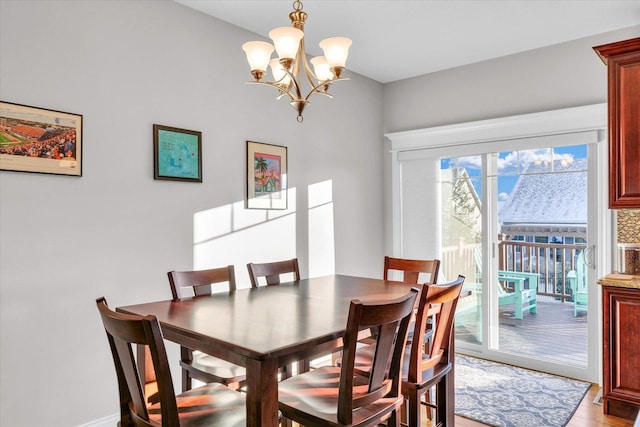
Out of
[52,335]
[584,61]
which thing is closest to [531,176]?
[584,61]

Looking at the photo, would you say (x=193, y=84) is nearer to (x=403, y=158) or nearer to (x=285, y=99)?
(x=285, y=99)

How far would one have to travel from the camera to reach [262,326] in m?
1.74

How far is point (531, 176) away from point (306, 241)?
6.74 feet

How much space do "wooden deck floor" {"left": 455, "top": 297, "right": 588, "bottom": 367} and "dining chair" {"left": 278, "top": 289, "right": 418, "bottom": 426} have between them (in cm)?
252

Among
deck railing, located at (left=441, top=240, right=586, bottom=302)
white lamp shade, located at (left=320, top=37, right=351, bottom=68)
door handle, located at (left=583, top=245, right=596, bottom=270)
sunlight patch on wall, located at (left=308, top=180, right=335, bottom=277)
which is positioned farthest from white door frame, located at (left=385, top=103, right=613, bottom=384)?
white lamp shade, located at (left=320, top=37, right=351, bottom=68)

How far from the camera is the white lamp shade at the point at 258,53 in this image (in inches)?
86.0

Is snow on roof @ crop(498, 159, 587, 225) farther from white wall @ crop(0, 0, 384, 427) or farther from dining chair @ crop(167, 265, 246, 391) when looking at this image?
dining chair @ crop(167, 265, 246, 391)

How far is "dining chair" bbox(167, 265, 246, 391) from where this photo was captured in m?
2.23

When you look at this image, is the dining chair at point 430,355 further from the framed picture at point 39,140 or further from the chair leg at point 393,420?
the framed picture at point 39,140

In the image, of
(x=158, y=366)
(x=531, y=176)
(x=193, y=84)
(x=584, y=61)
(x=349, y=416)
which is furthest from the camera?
(x=531, y=176)

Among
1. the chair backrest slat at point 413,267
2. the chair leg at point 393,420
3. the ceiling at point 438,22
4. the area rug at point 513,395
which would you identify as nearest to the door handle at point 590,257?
the area rug at point 513,395

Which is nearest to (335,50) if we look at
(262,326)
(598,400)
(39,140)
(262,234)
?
(262,326)

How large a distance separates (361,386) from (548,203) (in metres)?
2.77

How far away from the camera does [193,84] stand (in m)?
3.14
